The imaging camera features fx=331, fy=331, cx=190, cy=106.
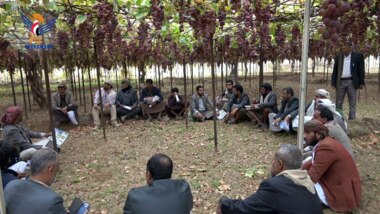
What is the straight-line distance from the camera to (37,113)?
12188mm

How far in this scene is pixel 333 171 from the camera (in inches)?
137

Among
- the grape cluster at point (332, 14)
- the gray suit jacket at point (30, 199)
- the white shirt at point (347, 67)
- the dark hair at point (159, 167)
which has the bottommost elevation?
the gray suit jacket at point (30, 199)

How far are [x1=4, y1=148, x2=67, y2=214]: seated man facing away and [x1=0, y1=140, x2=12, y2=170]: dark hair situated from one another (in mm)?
878

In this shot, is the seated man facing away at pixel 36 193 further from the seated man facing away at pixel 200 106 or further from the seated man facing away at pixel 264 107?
the seated man facing away at pixel 200 106

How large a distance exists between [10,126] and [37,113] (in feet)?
25.3

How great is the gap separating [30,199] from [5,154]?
1.11 m

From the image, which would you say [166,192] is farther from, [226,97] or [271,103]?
[226,97]


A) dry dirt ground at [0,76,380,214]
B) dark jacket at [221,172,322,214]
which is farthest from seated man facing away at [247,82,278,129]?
dark jacket at [221,172,322,214]

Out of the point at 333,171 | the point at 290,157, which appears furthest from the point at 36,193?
the point at 333,171

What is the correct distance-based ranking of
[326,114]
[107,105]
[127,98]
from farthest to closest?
1. [127,98]
2. [107,105]
3. [326,114]

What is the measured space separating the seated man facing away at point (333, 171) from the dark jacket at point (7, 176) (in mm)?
2946

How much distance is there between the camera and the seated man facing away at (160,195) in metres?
2.33

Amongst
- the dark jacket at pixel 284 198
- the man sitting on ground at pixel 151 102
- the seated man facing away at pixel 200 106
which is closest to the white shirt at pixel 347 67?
the seated man facing away at pixel 200 106

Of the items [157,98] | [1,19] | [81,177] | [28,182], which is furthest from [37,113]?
[28,182]
